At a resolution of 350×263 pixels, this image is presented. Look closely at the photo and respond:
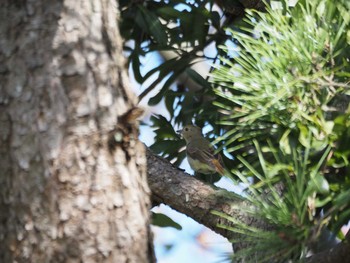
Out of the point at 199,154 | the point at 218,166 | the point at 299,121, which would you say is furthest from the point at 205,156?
the point at 299,121

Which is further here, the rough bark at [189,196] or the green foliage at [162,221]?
the green foliage at [162,221]

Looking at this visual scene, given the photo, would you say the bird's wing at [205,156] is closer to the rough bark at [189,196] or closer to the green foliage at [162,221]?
the green foliage at [162,221]

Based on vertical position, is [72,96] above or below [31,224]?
above

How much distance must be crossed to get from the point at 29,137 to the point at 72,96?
0.13 m

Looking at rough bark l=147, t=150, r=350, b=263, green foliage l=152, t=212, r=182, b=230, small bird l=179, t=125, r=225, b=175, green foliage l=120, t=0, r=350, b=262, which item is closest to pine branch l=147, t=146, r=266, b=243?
rough bark l=147, t=150, r=350, b=263

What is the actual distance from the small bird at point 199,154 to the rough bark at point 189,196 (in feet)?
2.84

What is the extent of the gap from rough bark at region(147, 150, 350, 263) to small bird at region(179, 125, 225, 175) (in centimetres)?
87

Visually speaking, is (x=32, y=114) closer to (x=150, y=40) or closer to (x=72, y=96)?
(x=72, y=96)

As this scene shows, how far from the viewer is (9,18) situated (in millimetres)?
2115


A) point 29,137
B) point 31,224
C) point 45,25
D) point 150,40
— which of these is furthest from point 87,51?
point 150,40

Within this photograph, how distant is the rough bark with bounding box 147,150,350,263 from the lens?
3.06 meters

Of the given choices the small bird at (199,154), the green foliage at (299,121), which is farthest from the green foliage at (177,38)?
the green foliage at (299,121)

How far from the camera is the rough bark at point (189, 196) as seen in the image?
10.0 ft

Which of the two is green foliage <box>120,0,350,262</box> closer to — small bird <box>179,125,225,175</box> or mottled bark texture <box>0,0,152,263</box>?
mottled bark texture <box>0,0,152,263</box>
